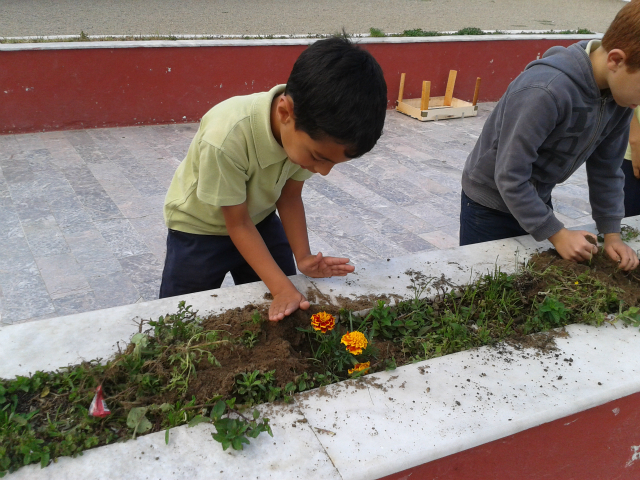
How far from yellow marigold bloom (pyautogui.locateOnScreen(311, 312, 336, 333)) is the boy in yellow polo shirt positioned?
0.10m

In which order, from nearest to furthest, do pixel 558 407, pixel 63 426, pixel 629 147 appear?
pixel 63 426
pixel 558 407
pixel 629 147

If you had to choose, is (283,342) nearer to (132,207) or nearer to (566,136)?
(566,136)

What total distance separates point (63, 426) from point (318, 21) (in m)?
9.14

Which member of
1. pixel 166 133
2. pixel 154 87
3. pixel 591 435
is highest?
pixel 591 435

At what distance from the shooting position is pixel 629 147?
2.90 m

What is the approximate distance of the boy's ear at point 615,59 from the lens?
1.83 meters

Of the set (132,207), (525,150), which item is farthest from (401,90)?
(525,150)

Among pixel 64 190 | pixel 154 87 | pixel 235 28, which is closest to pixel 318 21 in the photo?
pixel 235 28

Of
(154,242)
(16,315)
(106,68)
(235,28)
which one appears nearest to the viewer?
(16,315)

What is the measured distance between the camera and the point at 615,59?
1.86 metres

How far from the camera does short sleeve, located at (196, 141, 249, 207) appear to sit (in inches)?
67.4

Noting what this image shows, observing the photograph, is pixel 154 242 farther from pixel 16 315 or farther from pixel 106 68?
pixel 106 68

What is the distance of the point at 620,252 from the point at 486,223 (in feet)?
1.79

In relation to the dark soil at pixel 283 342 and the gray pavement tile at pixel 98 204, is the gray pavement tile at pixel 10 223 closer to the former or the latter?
the gray pavement tile at pixel 98 204
